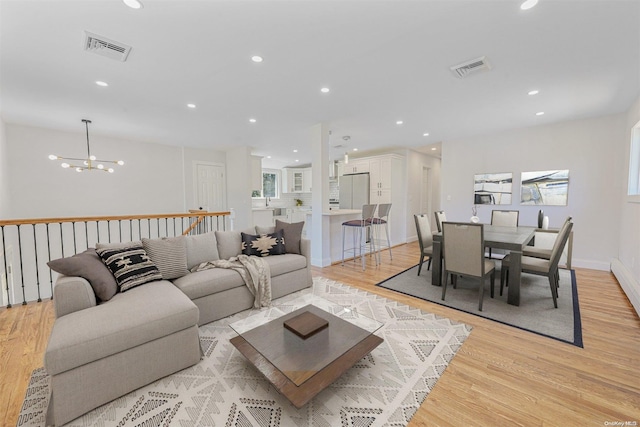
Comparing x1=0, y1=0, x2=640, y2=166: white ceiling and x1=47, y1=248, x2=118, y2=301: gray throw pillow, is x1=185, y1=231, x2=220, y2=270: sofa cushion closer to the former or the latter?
x1=47, y1=248, x2=118, y2=301: gray throw pillow

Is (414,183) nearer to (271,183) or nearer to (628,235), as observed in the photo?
(628,235)

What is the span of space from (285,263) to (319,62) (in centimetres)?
225

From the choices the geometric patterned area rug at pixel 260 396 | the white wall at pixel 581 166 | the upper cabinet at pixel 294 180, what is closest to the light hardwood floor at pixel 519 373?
the geometric patterned area rug at pixel 260 396

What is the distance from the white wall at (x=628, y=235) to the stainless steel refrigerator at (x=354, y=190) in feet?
14.3

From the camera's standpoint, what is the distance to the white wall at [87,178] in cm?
459

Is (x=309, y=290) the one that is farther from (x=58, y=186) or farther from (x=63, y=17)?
(x=58, y=186)

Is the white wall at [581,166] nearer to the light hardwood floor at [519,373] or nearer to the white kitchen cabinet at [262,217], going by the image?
the light hardwood floor at [519,373]

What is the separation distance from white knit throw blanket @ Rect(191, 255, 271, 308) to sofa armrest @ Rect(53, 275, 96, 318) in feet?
3.18

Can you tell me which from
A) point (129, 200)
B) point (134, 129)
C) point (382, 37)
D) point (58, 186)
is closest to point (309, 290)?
point (382, 37)

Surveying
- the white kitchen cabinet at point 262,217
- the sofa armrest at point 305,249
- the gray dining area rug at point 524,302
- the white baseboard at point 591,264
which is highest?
the white kitchen cabinet at point 262,217

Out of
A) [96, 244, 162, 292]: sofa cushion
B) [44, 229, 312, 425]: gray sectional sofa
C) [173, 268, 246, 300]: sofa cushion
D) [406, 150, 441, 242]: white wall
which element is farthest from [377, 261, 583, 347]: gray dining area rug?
[406, 150, 441, 242]: white wall

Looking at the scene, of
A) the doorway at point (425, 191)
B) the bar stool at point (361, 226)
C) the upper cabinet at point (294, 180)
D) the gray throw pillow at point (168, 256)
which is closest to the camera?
the gray throw pillow at point (168, 256)

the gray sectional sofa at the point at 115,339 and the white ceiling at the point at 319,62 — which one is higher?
the white ceiling at the point at 319,62

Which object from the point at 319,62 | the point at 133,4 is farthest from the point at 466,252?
the point at 133,4
